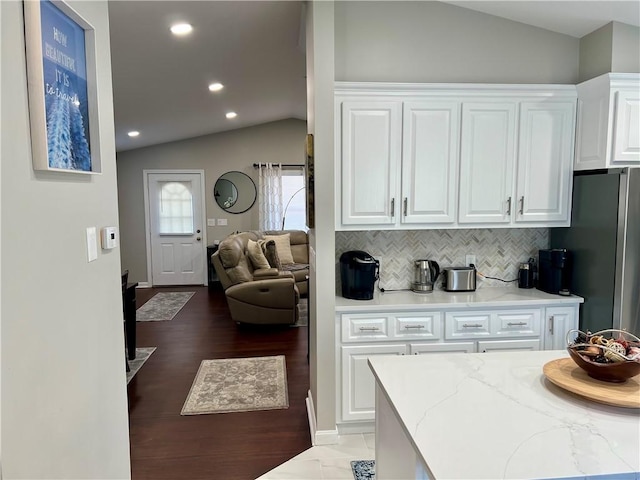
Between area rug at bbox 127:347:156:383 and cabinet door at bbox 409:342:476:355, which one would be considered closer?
cabinet door at bbox 409:342:476:355

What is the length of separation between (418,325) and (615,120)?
5.79 ft

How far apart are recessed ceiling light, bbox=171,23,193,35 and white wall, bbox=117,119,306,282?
14.9 ft

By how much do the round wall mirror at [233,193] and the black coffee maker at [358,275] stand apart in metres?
5.04

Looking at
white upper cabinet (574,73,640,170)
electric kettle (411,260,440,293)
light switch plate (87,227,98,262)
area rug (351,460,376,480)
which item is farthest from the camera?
electric kettle (411,260,440,293)

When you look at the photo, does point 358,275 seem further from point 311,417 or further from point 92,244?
point 92,244

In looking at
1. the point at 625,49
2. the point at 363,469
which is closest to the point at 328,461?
the point at 363,469

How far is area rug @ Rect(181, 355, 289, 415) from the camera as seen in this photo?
3.18m

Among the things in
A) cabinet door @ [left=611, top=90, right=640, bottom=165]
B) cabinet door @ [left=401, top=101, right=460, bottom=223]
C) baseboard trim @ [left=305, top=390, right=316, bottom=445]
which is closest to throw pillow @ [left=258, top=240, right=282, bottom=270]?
baseboard trim @ [left=305, top=390, right=316, bottom=445]

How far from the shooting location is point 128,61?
3.41 m

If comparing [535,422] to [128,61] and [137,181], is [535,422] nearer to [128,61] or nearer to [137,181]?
[128,61]

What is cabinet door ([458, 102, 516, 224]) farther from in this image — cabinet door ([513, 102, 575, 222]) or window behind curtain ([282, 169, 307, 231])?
window behind curtain ([282, 169, 307, 231])

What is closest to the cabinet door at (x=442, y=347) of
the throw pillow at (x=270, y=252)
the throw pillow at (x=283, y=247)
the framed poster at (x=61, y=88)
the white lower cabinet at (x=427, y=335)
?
the white lower cabinet at (x=427, y=335)

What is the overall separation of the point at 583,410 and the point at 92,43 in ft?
7.07

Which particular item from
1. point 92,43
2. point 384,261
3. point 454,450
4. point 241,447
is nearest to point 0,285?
point 92,43
